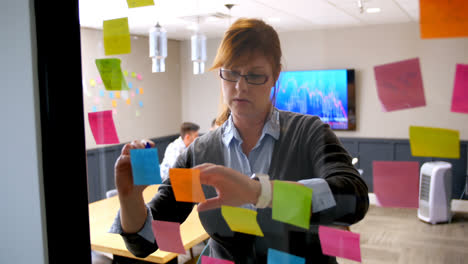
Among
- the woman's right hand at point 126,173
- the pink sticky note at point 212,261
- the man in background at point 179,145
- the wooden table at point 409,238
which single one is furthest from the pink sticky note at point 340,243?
the woman's right hand at point 126,173

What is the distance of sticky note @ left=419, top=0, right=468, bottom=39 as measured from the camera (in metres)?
0.71

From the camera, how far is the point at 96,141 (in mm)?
1198

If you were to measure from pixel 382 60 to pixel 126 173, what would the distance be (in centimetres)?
73

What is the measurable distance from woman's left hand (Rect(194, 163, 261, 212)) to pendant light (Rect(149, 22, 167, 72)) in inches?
11.8

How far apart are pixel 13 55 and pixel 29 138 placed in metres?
0.25

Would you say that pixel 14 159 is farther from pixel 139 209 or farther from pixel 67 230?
pixel 139 209

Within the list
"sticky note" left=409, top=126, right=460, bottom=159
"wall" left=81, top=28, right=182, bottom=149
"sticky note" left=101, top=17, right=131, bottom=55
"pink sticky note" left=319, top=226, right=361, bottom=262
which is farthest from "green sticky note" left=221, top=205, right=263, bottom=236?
"sticky note" left=101, top=17, right=131, bottom=55

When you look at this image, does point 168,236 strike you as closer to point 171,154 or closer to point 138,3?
point 171,154

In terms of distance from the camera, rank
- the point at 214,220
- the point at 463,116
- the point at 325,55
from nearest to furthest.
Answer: the point at 463,116 < the point at 325,55 < the point at 214,220

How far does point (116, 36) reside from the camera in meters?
1.10

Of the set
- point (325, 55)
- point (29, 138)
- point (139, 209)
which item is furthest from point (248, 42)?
point (29, 138)

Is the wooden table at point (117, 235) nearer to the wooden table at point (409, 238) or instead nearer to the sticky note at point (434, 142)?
the wooden table at point (409, 238)

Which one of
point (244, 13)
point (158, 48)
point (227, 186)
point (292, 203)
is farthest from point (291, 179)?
point (158, 48)

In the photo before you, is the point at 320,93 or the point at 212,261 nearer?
the point at 320,93
